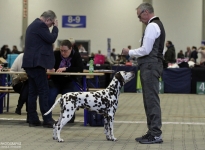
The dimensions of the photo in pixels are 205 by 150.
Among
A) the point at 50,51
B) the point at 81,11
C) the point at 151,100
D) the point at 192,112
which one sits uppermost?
the point at 81,11

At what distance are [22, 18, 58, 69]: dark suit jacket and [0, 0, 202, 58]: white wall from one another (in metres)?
23.8

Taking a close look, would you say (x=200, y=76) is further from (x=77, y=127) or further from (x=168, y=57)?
(x=77, y=127)

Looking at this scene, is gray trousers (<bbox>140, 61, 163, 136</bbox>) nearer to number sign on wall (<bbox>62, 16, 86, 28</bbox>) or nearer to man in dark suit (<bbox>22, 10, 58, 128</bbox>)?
man in dark suit (<bbox>22, 10, 58, 128</bbox>)

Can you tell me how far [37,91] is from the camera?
877 cm

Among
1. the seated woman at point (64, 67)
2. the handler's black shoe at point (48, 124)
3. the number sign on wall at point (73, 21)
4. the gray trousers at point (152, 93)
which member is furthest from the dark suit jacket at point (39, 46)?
the number sign on wall at point (73, 21)

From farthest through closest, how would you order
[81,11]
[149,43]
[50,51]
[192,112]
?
[81,11]
[192,112]
[50,51]
[149,43]

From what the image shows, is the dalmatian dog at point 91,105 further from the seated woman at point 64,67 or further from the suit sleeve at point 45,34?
the seated woman at point 64,67

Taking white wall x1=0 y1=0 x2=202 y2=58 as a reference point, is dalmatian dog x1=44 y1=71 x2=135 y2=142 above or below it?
below

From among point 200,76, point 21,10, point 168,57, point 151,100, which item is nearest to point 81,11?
point 21,10

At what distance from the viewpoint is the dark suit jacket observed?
336 inches

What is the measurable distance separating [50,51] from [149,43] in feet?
6.99

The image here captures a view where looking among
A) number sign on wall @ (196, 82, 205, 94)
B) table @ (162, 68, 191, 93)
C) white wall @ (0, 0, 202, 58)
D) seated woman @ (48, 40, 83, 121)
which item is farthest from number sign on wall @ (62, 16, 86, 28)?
seated woman @ (48, 40, 83, 121)

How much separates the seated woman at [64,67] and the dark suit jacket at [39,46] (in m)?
0.69

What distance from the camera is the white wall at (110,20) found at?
3212cm
